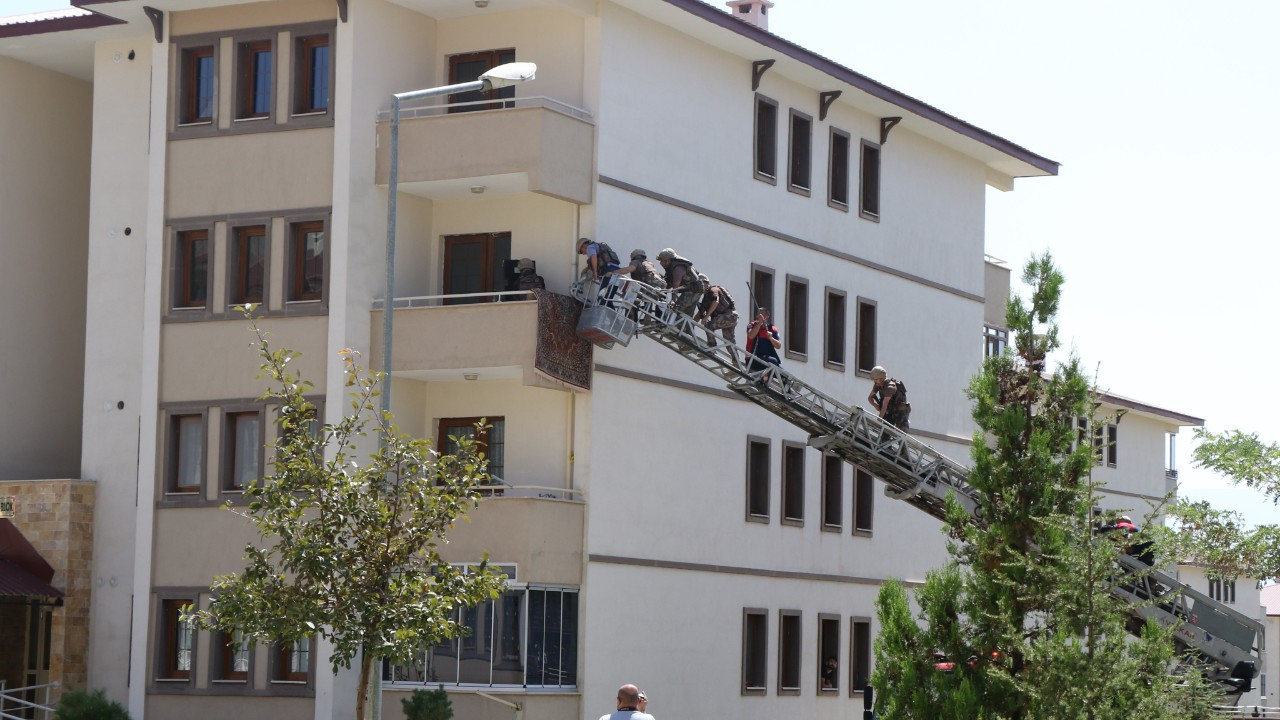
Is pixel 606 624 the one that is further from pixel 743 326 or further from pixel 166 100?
pixel 166 100

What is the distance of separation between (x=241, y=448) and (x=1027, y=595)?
17.3 m

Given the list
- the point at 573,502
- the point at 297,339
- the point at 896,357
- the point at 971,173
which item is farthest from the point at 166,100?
the point at 971,173

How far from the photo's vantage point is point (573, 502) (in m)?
35.8

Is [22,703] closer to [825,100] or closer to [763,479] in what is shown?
[763,479]

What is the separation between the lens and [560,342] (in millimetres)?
35188

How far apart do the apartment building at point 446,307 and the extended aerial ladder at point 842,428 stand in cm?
108

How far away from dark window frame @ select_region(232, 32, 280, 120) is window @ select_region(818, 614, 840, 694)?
50.2ft

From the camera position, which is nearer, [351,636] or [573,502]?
[351,636]

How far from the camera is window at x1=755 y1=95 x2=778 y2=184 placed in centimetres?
4147

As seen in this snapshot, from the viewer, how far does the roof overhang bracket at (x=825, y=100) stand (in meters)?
43.4

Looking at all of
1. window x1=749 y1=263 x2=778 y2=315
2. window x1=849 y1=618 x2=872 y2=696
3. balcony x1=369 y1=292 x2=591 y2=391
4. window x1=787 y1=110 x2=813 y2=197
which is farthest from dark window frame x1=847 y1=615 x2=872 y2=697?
balcony x1=369 y1=292 x2=591 y2=391

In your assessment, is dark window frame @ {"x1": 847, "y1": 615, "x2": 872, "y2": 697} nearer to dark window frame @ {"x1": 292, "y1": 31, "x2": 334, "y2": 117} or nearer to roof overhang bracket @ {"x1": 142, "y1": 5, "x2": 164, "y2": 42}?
dark window frame @ {"x1": 292, "y1": 31, "x2": 334, "y2": 117}

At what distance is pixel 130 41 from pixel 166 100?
88.2 inches

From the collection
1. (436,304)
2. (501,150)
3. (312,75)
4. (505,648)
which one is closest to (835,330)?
(436,304)
